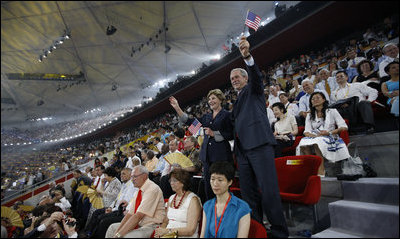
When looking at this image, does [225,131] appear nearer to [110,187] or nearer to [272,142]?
[272,142]

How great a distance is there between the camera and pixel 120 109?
43.8 feet

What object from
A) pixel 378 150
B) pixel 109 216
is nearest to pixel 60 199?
pixel 109 216

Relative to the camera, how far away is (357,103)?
2410 millimetres

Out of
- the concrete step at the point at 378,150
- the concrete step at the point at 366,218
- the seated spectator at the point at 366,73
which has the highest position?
the seated spectator at the point at 366,73

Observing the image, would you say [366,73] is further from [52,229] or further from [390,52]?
[52,229]

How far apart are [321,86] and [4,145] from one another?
436 cm

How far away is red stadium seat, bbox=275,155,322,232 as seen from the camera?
5.26 ft

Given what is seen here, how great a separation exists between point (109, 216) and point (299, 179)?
2295 millimetres

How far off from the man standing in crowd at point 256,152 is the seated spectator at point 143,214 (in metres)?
0.84

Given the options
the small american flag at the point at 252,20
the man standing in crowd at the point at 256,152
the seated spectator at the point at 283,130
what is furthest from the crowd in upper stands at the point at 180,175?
the small american flag at the point at 252,20

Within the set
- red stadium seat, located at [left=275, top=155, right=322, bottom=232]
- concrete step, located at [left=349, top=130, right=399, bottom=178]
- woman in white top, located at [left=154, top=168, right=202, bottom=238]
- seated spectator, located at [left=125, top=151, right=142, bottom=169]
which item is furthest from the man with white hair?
seated spectator, located at [left=125, top=151, right=142, bottom=169]

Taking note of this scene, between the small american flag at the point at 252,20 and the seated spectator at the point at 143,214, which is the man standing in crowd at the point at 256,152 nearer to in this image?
the small american flag at the point at 252,20

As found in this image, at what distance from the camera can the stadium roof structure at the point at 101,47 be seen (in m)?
1.58

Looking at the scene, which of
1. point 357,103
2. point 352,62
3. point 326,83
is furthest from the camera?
point 352,62
